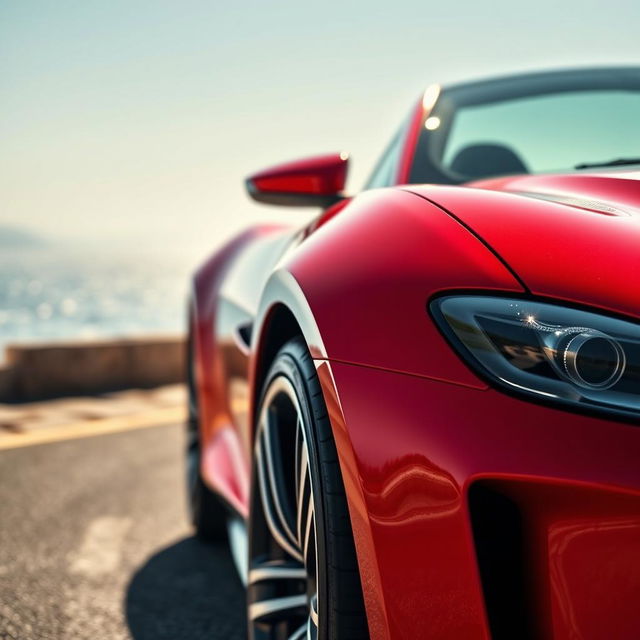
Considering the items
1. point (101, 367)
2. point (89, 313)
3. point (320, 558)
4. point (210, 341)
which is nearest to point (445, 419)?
point (320, 558)

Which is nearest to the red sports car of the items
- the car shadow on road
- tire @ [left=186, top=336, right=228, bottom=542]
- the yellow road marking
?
the car shadow on road

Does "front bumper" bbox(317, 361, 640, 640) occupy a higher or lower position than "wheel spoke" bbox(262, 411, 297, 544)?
higher

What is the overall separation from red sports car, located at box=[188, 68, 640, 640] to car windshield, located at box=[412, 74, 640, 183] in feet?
2.10

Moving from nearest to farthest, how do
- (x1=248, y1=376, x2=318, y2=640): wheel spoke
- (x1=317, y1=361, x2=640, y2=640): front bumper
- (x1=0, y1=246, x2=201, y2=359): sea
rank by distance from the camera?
(x1=317, y1=361, x2=640, y2=640): front bumper, (x1=248, y1=376, x2=318, y2=640): wheel spoke, (x1=0, y1=246, x2=201, y2=359): sea

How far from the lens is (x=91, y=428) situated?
5.06m

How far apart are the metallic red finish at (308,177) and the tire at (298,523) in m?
0.62

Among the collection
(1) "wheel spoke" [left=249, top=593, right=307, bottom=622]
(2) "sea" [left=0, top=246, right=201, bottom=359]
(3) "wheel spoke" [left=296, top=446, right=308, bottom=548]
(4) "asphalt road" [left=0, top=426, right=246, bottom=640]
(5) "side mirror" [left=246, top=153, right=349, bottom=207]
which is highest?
(5) "side mirror" [left=246, top=153, right=349, bottom=207]

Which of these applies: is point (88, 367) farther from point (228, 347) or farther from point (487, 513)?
point (487, 513)

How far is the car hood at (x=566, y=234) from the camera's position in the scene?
3.68 feet

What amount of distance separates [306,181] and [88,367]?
5082mm

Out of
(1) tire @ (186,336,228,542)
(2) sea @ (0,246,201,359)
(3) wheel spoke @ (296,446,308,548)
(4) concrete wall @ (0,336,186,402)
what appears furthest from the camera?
(2) sea @ (0,246,201,359)

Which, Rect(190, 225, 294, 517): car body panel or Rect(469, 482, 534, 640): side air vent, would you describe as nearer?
Rect(469, 482, 534, 640): side air vent

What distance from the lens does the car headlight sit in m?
1.04

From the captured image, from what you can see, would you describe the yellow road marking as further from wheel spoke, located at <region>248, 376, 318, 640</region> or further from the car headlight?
the car headlight
